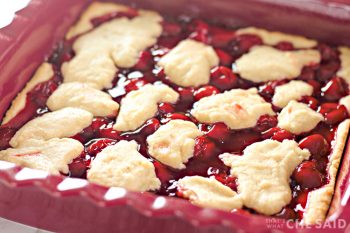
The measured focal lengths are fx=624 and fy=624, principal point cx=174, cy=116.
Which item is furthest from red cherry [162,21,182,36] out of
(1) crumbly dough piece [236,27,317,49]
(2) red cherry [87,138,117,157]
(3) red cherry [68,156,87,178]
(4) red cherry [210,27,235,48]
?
(3) red cherry [68,156,87,178]

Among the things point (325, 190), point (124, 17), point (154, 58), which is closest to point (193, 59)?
point (154, 58)

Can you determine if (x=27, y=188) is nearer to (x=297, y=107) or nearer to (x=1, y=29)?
(x=1, y=29)

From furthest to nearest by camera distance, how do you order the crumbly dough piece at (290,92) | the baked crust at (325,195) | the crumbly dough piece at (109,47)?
the crumbly dough piece at (109,47), the crumbly dough piece at (290,92), the baked crust at (325,195)

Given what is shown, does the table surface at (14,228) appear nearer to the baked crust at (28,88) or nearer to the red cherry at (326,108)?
the baked crust at (28,88)

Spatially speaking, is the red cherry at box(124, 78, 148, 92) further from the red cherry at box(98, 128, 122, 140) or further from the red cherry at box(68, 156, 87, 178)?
the red cherry at box(68, 156, 87, 178)

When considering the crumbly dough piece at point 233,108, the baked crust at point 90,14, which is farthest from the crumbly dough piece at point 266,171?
the baked crust at point 90,14
